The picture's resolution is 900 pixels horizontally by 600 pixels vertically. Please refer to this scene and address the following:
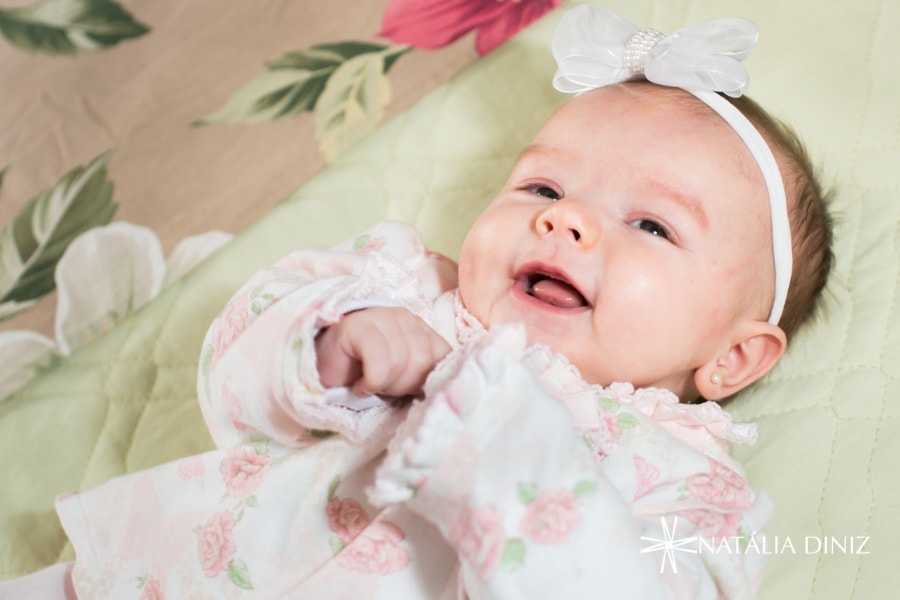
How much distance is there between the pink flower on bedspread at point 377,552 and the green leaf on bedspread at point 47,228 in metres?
0.73

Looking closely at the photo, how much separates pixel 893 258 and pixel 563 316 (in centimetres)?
50

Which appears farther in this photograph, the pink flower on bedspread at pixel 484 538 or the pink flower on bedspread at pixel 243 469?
the pink flower on bedspread at pixel 243 469

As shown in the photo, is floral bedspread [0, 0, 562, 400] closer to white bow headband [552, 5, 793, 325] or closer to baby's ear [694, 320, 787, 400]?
white bow headband [552, 5, 793, 325]

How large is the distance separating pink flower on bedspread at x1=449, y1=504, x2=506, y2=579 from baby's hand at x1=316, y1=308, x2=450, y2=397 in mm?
164

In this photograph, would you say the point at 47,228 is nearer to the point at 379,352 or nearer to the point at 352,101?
the point at 352,101

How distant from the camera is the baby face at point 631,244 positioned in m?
0.93

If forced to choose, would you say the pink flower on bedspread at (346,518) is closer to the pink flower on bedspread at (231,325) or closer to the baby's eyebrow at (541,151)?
the pink flower on bedspread at (231,325)

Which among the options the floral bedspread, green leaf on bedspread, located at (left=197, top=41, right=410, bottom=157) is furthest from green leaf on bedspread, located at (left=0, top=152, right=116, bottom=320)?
green leaf on bedspread, located at (left=197, top=41, right=410, bottom=157)

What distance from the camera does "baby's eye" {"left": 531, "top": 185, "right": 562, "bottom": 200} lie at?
3.37 ft

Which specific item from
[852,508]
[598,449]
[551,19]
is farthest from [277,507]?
[551,19]

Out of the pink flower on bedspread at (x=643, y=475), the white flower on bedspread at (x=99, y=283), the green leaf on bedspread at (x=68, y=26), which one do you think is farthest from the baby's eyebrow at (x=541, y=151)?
the green leaf on bedspread at (x=68, y=26)

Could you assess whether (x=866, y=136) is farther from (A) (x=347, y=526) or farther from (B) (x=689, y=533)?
(A) (x=347, y=526)

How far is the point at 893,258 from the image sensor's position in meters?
1.16

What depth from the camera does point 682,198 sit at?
969 millimetres
